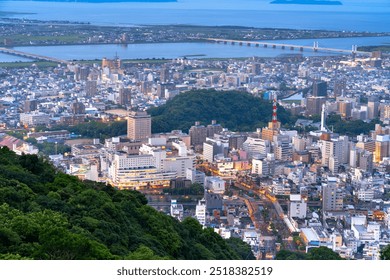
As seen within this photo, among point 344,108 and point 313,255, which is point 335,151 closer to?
point 344,108

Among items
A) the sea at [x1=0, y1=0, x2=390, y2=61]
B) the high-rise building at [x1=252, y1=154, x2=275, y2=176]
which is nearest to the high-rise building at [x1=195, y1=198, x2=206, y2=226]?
the high-rise building at [x1=252, y1=154, x2=275, y2=176]

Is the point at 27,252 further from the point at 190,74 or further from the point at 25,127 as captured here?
the point at 190,74

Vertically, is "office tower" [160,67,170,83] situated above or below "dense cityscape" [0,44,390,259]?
above

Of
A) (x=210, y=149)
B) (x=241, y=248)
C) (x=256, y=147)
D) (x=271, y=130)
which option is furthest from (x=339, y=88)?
(x=241, y=248)

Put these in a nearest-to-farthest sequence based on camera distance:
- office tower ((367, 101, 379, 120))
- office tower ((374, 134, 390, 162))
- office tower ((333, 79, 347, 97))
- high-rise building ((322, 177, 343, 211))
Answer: high-rise building ((322, 177, 343, 211)) < office tower ((374, 134, 390, 162)) < office tower ((367, 101, 379, 120)) < office tower ((333, 79, 347, 97))

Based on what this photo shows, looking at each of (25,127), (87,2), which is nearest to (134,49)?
(87,2)

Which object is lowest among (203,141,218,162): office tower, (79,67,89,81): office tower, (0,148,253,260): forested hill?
(203,141,218,162): office tower

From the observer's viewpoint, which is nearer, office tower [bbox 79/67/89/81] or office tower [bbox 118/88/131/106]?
office tower [bbox 118/88/131/106]

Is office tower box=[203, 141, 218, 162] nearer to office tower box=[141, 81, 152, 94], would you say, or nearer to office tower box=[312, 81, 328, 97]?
office tower box=[312, 81, 328, 97]
